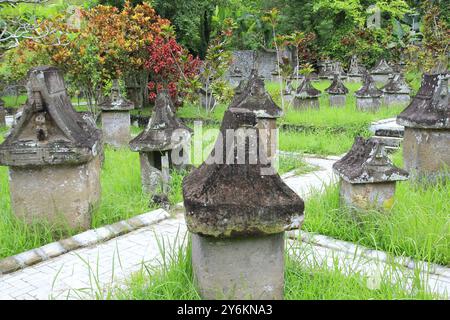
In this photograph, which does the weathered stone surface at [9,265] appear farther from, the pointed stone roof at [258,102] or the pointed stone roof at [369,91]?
the pointed stone roof at [369,91]

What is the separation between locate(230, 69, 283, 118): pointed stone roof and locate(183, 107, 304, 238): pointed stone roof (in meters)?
5.58

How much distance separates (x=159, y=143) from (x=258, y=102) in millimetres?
2937

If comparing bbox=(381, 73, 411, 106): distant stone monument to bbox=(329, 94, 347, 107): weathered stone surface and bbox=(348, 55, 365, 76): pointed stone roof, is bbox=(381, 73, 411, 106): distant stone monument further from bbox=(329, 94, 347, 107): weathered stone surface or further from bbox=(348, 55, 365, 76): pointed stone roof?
bbox=(348, 55, 365, 76): pointed stone roof

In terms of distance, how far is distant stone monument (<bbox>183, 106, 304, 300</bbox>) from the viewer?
2875 millimetres

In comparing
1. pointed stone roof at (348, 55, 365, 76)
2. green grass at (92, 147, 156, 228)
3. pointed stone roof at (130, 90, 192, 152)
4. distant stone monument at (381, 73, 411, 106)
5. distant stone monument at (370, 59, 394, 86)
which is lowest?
green grass at (92, 147, 156, 228)

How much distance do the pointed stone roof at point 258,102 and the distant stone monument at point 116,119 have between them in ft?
10.5

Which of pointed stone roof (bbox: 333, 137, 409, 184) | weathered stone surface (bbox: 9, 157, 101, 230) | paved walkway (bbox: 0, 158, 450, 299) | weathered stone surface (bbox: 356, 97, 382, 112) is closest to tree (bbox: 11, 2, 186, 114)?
weathered stone surface (bbox: 356, 97, 382, 112)

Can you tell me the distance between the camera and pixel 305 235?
473 centimetres

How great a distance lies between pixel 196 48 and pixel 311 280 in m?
20.6

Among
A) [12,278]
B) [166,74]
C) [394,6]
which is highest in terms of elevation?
[394,6]

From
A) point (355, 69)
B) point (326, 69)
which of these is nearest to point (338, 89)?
point (355, 69)

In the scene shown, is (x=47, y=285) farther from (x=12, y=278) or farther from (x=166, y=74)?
(x=166, y=74)
